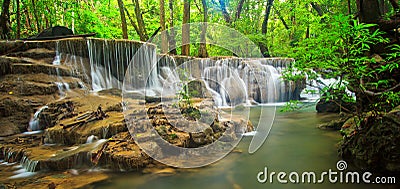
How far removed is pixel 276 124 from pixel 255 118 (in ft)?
3.83

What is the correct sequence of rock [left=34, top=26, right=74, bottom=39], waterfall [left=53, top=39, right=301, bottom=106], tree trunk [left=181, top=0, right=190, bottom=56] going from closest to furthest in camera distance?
waterfall [left=53, top=39, right=301, bottom=106] < rock [left=34, top=26, right=74, bottom=39] < tree trunk [left=181, top=0, right=190, bottom=56]

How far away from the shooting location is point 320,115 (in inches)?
343

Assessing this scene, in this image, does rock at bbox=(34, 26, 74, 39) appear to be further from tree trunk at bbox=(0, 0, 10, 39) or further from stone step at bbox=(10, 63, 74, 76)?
stone step at bbox=(10, 63, 74, 76)

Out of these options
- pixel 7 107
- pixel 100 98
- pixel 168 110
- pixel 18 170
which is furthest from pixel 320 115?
pixel 7 107

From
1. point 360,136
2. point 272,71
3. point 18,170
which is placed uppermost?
point 272,71

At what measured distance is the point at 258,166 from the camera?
14.9 ft

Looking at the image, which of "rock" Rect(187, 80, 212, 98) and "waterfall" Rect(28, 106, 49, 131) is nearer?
"waterfall" Rect(28, 106, 49, 131)

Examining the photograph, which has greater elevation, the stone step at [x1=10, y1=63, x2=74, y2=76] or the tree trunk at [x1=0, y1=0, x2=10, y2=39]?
the tree trunk at [x1=0, y1=0, x2=10, y2=39]

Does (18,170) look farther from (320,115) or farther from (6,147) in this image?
(320,115)

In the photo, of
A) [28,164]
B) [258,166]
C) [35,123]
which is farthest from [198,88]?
[28,164]

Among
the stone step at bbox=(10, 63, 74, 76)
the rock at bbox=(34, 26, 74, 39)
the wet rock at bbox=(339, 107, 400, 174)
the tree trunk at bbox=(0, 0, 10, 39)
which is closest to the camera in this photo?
the wet rock at bbox=(339, 107, 400, 174)

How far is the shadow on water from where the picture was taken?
3848mm

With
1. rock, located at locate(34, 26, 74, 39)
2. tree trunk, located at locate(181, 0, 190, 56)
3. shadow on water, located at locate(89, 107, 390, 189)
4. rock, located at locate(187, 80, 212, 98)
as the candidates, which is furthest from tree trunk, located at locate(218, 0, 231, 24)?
shadow on water, located at locate(89, 107, 390, 189)

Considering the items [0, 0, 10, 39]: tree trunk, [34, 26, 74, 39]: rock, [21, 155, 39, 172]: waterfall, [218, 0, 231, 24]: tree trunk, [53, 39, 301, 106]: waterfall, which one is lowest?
[21, 155, 39, 172]: waterfall
